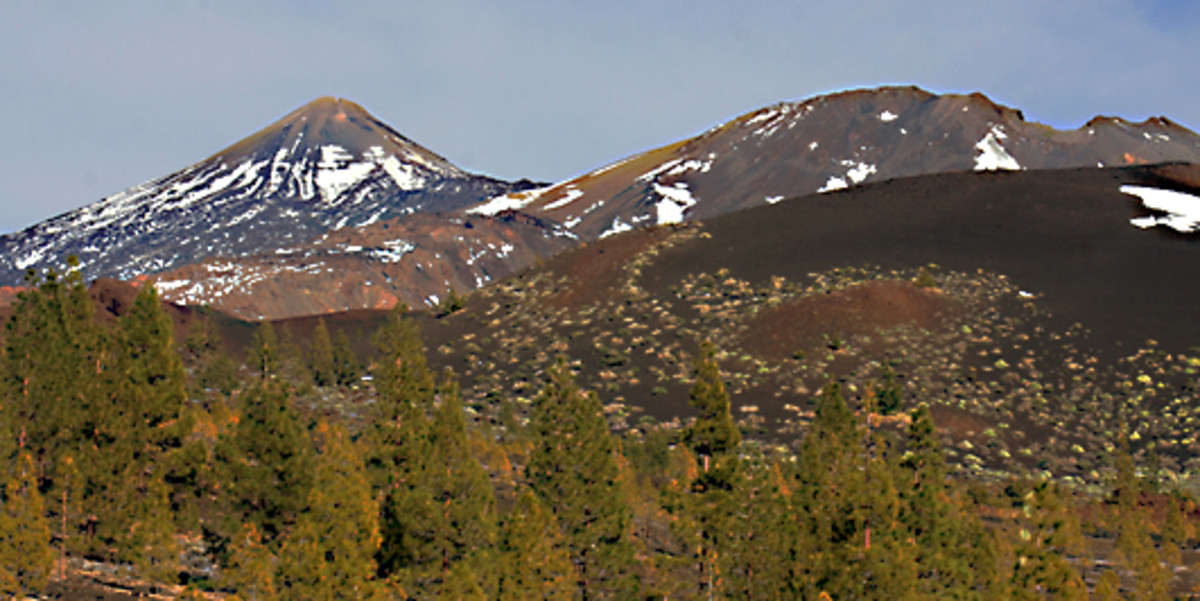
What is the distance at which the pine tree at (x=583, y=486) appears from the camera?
31906 millimetres

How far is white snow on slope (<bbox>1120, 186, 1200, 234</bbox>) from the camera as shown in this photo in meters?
100

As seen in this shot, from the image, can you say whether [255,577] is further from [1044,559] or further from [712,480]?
[1044,559]

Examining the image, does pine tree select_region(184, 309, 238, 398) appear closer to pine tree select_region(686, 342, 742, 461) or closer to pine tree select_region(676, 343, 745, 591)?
pine tree select_region(686, 342, 742, 461)

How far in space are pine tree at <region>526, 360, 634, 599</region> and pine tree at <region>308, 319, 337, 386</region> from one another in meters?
52.8

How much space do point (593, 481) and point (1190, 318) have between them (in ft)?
208

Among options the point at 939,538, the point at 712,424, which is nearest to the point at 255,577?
the point at 712,424

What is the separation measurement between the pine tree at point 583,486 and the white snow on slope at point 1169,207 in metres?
83.3

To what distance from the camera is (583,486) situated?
3253 centimetres

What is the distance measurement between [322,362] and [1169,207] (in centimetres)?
8062

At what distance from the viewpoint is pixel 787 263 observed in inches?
3824

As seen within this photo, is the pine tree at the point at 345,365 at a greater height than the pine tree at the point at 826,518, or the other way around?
the pine tree at the point at 345,365

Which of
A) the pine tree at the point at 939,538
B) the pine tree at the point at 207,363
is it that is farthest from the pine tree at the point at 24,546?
the pine tree at the point at 207,363

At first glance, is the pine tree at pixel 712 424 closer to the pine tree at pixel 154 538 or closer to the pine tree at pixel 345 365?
the pine tree at pixel 154 538

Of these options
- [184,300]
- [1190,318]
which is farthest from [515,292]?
[184,300]
